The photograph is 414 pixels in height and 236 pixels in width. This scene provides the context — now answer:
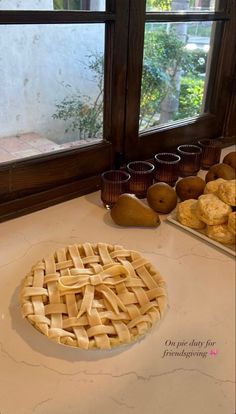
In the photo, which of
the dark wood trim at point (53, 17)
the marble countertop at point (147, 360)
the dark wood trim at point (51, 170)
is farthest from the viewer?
the dark wood trim at point (51, 170)

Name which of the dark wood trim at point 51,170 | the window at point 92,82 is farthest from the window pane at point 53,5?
the dark wood trim at point 51,170

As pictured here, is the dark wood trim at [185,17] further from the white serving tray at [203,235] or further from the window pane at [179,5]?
the white serving tray at [203,235]

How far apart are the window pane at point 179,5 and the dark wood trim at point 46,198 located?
0.35m

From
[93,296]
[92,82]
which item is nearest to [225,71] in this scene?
[92,82]

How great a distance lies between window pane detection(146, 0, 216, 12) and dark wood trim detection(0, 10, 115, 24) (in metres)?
0.11

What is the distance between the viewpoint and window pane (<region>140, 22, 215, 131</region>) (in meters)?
0.88

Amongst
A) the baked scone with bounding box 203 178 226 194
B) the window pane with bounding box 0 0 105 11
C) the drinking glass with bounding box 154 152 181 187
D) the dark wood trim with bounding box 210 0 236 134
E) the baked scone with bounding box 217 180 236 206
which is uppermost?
the window pane with bounding box 0 0 105 11

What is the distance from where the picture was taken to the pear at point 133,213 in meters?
0.72

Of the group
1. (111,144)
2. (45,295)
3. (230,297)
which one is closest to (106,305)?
(45,295)

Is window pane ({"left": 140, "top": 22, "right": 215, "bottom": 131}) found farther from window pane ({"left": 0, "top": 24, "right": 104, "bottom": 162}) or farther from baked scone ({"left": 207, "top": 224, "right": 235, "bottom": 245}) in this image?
baked scone ({"left": 207, "top": 224, "right": 235, "bottom": 245})

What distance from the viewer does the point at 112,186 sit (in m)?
0.77

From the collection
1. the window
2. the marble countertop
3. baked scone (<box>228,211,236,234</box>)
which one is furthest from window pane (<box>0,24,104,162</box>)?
baked scone (<box>228,211,236,234</box>)

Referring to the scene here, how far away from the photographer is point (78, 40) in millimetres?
756

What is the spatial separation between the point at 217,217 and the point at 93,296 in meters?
0.25
